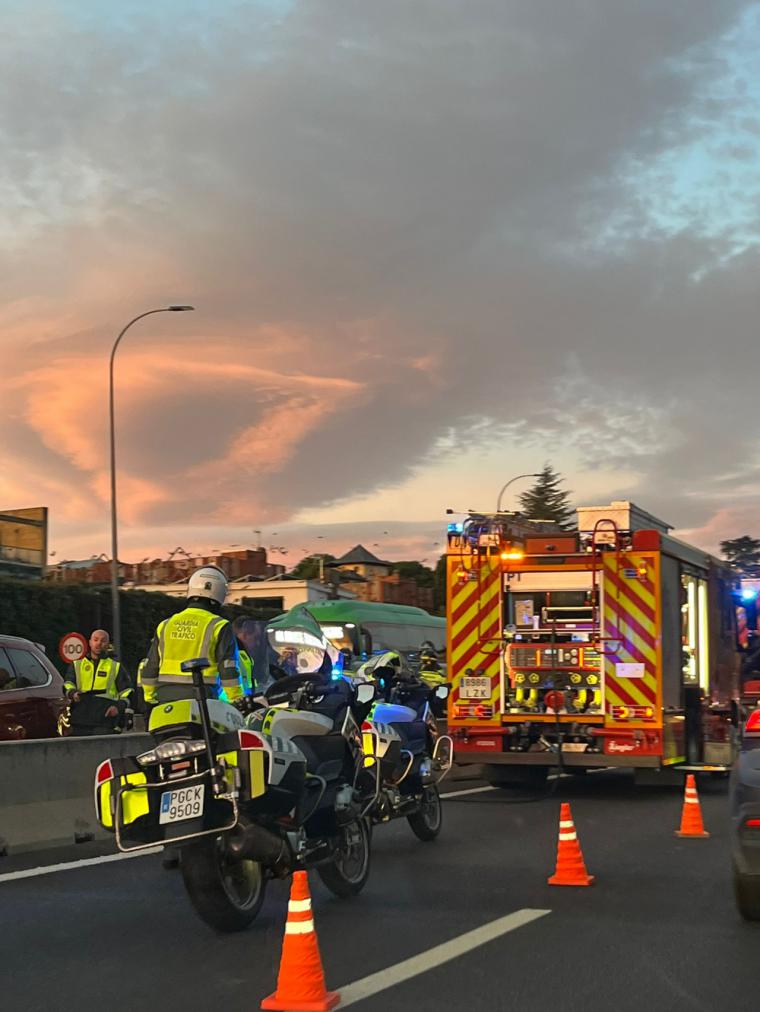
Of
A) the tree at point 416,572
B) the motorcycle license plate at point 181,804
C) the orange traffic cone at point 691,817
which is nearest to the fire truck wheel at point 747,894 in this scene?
the motorcycle license plate at point 181,804

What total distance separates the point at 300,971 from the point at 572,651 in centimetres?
1005

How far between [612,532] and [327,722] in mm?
7601

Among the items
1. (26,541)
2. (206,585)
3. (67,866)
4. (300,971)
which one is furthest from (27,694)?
(26,541)

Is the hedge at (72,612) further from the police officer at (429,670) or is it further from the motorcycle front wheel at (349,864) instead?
the motorcycle front wheel at (349,864)

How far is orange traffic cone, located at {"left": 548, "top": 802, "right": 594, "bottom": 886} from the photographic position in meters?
8.95

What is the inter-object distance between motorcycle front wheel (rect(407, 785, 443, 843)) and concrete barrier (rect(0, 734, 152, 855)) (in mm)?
2599

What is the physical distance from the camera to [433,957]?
6.82 m

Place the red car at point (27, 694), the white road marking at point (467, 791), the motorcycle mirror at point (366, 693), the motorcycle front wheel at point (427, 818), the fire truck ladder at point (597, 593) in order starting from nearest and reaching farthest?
the motorcycle mirror at point (366, 693) < the motorcycle front wheel at point (427, 818) < the red car at point (27, 694) < the fire truck ladder at point (597, 593) < the white road marking at point (467, 791)

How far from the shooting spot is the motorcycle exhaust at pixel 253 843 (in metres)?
7.40

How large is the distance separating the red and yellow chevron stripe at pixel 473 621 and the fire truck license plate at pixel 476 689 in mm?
26

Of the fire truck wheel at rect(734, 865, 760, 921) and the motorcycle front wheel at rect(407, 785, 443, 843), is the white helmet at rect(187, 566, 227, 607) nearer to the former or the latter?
the fire truck wheel at rect(734, 865, 760, 921)

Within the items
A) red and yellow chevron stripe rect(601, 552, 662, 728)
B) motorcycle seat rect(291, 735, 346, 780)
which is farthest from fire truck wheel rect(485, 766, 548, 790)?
motorcycle seat rect(291, 735, 346, 780)

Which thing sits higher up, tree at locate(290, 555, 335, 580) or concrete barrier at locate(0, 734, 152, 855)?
tree at locate(290, 555, 335, 580)

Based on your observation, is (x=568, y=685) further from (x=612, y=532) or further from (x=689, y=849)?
(x=689, y=849)
